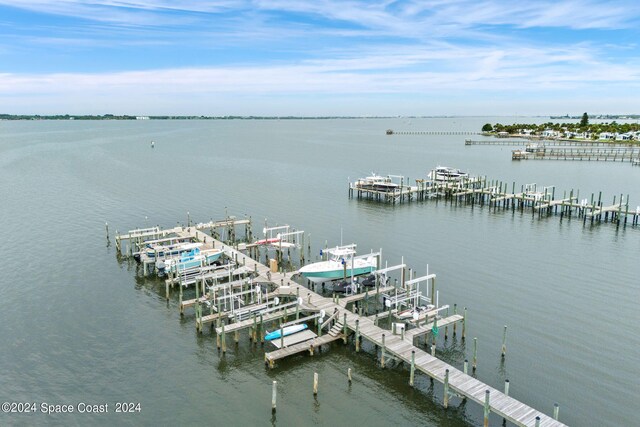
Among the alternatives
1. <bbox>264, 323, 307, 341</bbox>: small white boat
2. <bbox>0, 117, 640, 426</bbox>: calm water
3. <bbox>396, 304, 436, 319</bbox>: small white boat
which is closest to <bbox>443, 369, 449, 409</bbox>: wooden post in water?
<bbox>0, 117, 640, 426</bbox>: calm water

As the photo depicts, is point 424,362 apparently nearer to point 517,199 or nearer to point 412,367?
point 412,367

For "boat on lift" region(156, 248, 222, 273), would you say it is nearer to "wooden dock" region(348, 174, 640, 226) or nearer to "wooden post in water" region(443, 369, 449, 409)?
"wooden post in water" region(443, 369, 449, 409)

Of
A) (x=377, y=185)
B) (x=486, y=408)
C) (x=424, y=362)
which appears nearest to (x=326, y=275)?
(x=424, y=362)

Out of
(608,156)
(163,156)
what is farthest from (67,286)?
(608,156)

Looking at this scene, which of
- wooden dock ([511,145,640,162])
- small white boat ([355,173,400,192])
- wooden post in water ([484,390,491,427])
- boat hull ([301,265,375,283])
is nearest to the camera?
wooden post in water ([484,390,491,427])

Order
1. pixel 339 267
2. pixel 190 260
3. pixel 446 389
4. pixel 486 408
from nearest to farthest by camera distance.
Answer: pixel 486 408 < pixel 446 389 < pixel 339 267 < pixel 190 260

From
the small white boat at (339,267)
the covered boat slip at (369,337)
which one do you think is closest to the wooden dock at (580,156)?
the small white boat at (339,267)
